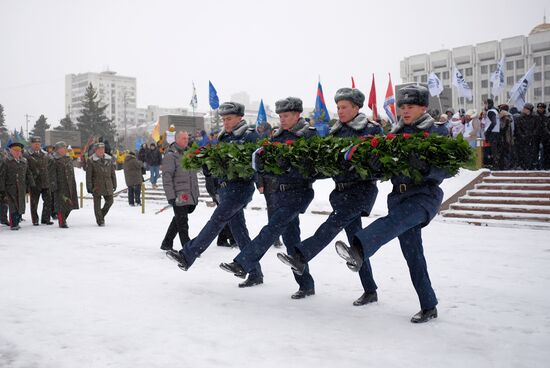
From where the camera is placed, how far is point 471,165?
4.64m

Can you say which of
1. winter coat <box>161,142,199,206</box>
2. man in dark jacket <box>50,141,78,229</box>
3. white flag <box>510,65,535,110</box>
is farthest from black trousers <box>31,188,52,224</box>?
white flag <box>510,65,535,110</box>

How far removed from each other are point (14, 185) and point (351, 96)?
394 inches

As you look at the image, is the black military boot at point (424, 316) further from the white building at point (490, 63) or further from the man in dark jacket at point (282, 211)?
the white building at point (490, 63)

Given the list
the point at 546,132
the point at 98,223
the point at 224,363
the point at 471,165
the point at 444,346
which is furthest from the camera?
the point at 546,132

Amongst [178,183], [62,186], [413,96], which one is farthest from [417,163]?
[62,186]

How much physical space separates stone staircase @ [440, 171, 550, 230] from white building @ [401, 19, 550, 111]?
8034 cm

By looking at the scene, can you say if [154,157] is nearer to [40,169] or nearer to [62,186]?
[40,169]

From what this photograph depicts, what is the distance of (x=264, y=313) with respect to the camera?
17.5ft

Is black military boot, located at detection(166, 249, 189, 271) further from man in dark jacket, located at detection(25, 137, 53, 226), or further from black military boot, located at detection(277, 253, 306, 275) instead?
man in dark jacket, located at detection(25, 137, 53, 226)

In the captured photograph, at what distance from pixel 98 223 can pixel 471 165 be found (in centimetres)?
1084

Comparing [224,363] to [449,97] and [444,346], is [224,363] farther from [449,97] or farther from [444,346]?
[449,97]

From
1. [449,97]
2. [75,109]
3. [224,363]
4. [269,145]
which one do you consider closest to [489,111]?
[449,97]

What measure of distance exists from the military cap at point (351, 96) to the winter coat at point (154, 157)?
20101mm

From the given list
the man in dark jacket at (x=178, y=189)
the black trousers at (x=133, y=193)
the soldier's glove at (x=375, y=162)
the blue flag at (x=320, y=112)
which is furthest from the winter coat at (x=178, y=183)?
the black trousers at (x=133, y=193)
